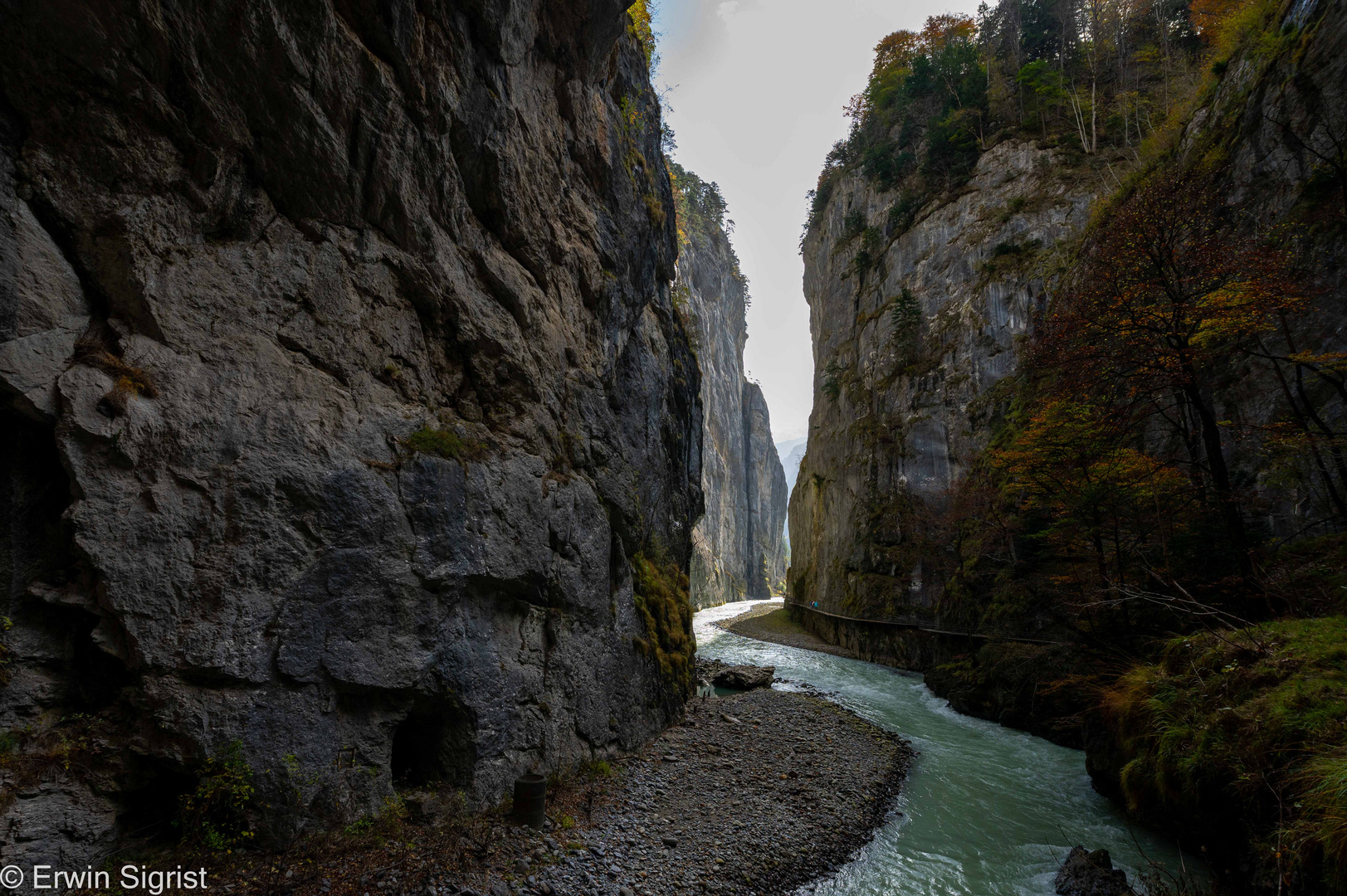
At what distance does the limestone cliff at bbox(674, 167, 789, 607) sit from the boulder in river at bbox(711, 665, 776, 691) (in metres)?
31.1

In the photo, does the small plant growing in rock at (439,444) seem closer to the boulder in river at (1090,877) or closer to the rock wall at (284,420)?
the rock wall at (284,420)

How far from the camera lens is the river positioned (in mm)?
6840

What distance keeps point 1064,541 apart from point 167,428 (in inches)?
711

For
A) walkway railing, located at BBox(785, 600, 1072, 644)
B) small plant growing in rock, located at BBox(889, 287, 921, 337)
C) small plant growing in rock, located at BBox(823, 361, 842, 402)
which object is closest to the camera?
walkway railing, located at BBox(785, 600, 1072, 644)

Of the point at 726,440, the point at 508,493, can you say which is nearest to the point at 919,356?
the point at 508,493

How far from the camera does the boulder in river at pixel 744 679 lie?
1720 cm

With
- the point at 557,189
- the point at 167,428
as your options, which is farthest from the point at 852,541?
the point at 167,428

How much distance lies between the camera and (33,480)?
474 cm

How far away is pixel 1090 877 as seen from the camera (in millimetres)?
6406

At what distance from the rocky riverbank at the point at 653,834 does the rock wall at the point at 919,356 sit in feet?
51.9

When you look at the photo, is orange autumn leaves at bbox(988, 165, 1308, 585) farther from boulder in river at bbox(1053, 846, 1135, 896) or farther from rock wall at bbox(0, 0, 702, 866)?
rock wall at bbox(0, 0, 702, 866)

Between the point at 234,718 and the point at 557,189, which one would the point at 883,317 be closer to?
the point at 557,189

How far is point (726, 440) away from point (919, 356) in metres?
43.9

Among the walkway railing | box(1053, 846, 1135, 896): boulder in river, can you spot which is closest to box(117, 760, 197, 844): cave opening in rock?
box(1053, 846, 1135, 896): boulder in river
